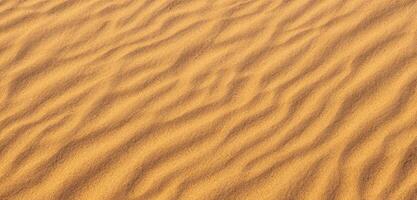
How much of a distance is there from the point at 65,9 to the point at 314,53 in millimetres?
1928

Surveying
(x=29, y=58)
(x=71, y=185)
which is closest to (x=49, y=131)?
(x=71, y=185)

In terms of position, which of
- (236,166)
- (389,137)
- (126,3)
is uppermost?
(126,3)

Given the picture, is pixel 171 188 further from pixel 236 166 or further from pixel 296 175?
pixel 296 175

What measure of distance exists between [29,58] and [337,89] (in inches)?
82.7

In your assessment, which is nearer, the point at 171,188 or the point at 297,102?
the point at 171,188

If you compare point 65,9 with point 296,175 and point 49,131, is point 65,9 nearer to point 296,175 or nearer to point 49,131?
point 49,131

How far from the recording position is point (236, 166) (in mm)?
3473

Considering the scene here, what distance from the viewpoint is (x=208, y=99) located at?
385cm

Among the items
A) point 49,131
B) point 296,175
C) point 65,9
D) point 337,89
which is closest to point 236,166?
point 296,175

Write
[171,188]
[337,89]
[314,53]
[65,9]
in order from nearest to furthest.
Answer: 1. [171,188]
2. [337,89]
3. [314,53]
4. [65,9]

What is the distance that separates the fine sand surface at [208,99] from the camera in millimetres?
3398

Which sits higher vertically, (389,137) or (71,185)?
(71,185)

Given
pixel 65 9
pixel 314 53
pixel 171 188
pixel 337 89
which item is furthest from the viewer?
pixel 65 9

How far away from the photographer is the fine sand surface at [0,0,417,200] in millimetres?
3398
